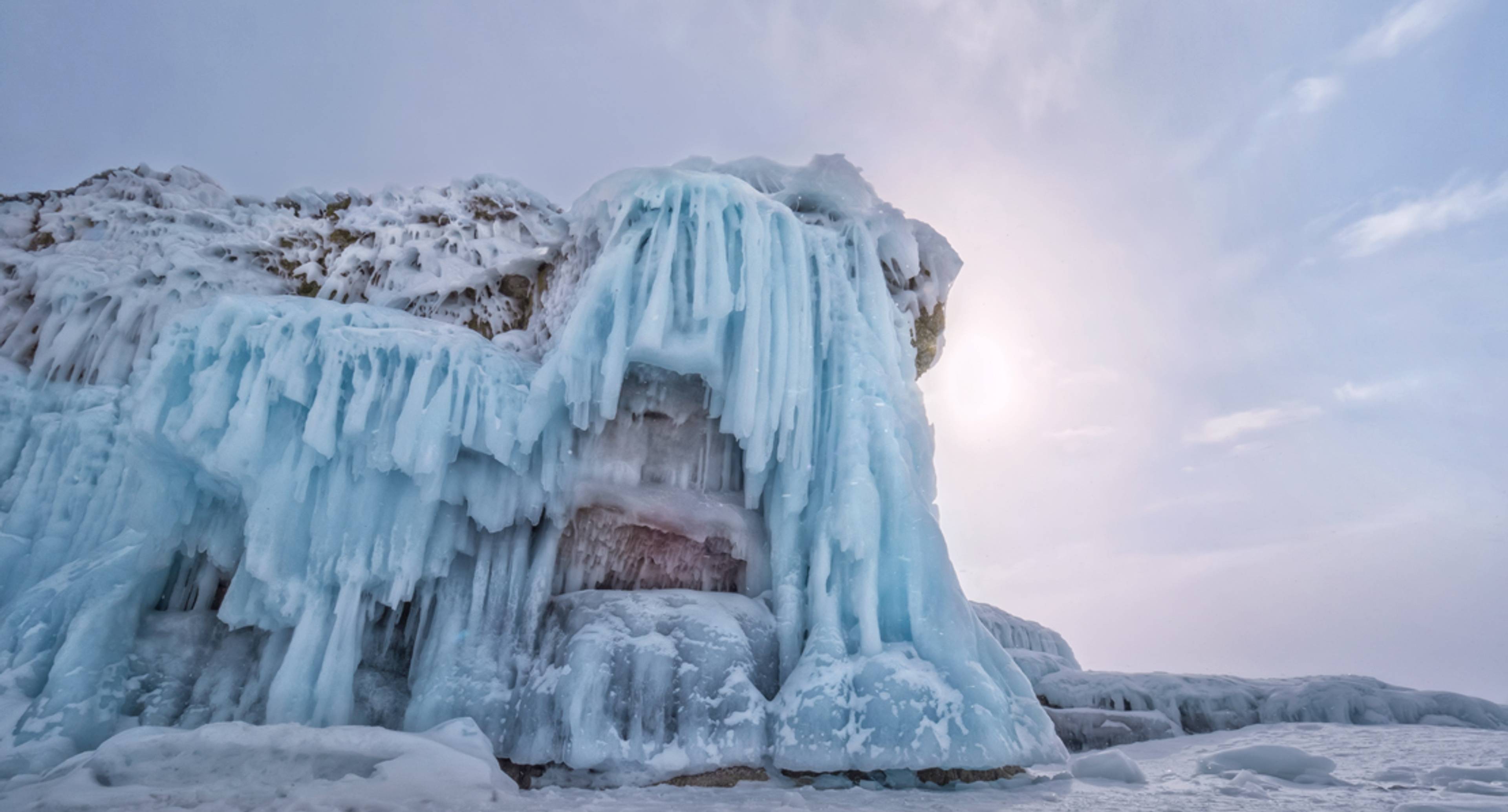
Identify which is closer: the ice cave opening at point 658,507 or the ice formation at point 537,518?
the ice formation at point 537,518

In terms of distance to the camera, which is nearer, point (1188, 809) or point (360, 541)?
point (1188, 809)

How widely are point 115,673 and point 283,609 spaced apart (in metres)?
2.05

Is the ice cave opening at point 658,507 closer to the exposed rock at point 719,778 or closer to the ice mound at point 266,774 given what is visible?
the exposed rock at point 719,778

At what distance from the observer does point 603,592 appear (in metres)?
8.33

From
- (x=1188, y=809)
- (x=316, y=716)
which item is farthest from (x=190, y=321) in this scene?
(x=1188, y=809)

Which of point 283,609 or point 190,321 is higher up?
point 190,321

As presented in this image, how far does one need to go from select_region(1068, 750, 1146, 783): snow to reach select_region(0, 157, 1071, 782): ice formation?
0.37m

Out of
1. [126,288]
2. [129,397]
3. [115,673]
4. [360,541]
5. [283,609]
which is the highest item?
[126,288]

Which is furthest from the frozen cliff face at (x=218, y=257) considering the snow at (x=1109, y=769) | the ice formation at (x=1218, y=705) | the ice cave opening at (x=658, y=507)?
the ice formation at (x=1218, y=705)

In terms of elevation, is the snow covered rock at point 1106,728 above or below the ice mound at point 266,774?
above

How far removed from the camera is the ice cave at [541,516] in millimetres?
7059

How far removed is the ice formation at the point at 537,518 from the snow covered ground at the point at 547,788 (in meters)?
0.82

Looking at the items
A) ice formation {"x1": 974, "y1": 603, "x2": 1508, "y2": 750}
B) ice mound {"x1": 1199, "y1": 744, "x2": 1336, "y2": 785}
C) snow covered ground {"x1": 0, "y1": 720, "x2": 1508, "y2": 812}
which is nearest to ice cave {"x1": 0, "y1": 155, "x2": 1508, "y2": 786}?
snow covered ground {"x1": 0, "y1": 720, "x2": 1508, "y2": 812}

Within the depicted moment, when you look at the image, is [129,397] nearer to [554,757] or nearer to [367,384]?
[367,384]
